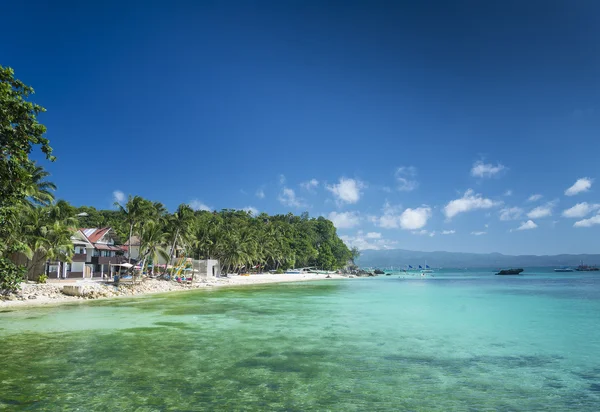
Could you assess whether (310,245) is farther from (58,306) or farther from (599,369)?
(599,369)

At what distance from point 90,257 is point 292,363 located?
48.8 metres

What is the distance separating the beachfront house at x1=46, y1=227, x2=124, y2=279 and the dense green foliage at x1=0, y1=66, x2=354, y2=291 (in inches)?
143

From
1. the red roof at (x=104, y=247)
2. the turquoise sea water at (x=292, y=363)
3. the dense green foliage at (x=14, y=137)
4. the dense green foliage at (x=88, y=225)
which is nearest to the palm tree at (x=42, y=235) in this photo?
the dense green foliage at (x=88, y=225)

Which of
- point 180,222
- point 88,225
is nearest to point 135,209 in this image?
point 180,222

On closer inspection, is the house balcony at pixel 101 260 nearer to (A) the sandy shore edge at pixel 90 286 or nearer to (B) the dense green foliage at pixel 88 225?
(B) the dense green foliage at pixel 88 225

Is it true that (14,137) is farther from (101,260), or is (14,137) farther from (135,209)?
(101,260)

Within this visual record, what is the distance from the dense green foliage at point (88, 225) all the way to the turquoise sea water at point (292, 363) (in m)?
5.94

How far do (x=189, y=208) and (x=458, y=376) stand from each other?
48852mm

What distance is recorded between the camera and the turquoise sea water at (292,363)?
30.0 feet

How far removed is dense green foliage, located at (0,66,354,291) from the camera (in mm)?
14461

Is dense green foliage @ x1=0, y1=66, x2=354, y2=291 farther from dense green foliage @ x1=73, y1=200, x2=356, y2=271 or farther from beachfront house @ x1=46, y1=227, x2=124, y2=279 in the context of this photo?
beachfront house @ x1=46, y1=227, x2=124, y2=279

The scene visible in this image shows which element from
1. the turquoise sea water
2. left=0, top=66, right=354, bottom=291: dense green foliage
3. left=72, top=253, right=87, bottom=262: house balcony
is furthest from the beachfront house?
the turquoise sea water

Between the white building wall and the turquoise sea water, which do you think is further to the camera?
the white building wall

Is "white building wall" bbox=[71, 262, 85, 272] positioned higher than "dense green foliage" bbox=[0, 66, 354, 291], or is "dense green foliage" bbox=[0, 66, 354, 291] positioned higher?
"dense green foliage" bbox=[0, 66, 354, 291]
